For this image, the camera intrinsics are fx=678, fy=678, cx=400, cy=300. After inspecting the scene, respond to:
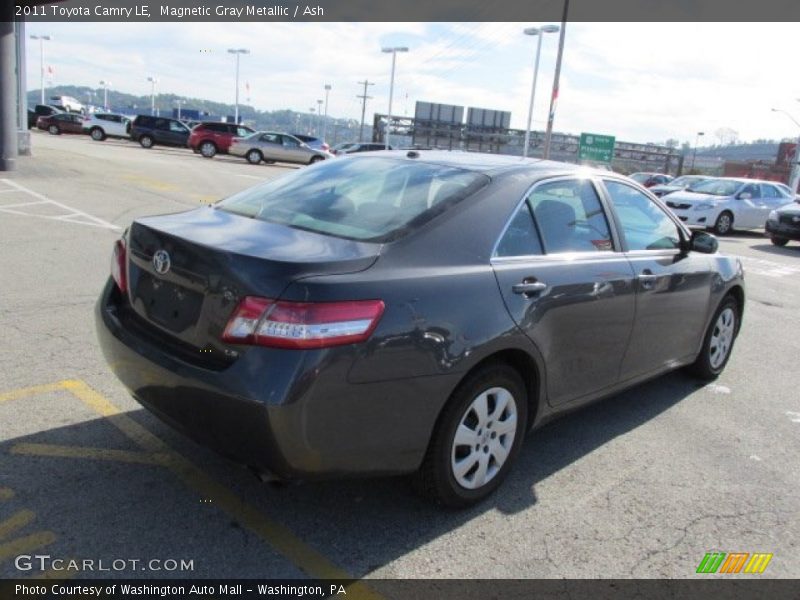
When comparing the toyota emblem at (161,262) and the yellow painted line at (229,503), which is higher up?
the toyota emblem at (161,262)

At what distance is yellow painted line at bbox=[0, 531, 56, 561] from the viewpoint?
2619mm

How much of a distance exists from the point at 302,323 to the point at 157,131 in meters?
38.7

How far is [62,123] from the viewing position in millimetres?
41312

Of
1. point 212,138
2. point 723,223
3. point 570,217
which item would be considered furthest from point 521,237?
point 212,138

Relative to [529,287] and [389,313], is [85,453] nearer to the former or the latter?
[389,313]

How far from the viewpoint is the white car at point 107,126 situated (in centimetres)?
3975

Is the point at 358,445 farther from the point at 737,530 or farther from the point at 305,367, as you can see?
the point at 737,530

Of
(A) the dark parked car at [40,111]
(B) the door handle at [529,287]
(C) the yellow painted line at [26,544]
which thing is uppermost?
(A) the dark parked car at [40,111]

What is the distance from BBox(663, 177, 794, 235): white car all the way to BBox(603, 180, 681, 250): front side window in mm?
14316

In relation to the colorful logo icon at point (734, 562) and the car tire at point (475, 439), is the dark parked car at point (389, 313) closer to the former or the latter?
the car tire at point (475, 439)

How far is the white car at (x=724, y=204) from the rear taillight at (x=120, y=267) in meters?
16.9

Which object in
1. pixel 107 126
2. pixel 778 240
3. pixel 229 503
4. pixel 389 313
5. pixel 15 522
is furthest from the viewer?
pixel 107 126

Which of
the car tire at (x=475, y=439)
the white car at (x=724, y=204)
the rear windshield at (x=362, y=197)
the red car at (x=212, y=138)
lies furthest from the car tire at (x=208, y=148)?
the car tire at (x=475, y=439)

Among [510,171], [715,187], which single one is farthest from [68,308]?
[715,187]
